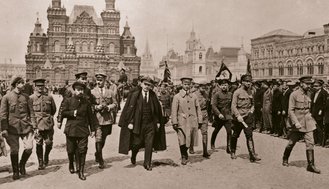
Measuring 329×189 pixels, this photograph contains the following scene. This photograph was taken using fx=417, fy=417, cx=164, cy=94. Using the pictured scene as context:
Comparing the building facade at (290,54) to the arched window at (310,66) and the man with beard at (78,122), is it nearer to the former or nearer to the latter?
the arched window at (310,66)

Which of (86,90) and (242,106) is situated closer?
(86,90)

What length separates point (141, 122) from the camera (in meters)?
8.73

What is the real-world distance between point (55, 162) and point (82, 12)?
3154 inches

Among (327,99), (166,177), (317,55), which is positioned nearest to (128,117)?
(166,177)

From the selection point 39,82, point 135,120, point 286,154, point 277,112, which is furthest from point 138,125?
point 277,112

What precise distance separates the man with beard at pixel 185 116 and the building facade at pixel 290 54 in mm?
40488

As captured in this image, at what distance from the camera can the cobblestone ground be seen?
7.26 metres

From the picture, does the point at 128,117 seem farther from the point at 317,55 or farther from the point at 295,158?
the point at 317,55

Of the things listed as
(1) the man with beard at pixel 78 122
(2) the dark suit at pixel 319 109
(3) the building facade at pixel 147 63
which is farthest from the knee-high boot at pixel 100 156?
(3) the building facade at pixel 147 63

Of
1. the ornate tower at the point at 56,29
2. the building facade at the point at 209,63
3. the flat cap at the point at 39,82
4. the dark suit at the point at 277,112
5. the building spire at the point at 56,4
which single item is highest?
the building spire at the point at 56,4

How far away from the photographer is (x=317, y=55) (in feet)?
165

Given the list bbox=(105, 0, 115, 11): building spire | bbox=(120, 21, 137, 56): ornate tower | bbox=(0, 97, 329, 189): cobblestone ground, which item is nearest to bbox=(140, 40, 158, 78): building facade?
bbox=(120, 21, 137, 56): ornate tower

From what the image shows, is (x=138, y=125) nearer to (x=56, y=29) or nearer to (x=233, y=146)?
(x=233, y=146)

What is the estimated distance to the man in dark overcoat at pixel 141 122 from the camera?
8.64 metres
